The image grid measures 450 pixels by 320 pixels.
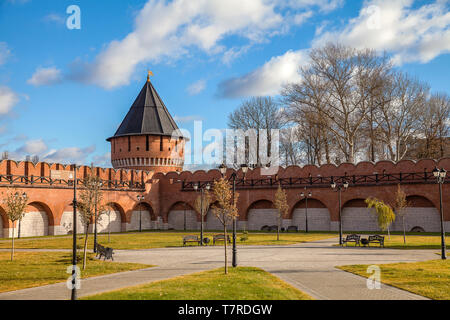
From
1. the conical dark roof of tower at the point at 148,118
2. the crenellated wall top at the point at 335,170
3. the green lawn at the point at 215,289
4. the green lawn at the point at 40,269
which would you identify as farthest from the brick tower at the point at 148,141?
the green lawn at the point at 215,289

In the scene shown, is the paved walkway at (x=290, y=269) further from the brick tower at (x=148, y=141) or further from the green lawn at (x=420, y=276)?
the brick tower at (x=148, y=141)

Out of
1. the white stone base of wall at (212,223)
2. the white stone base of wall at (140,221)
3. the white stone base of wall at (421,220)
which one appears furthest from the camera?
the white stone base of wall at (212,223)

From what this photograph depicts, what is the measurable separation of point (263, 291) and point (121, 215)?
29.6 m

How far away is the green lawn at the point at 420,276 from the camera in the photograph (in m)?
9.52

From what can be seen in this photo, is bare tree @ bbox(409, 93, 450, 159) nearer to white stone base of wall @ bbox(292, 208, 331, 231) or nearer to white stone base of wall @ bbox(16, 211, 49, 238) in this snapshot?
white stone base of wall @ bbox(292, 208, 331, 231)

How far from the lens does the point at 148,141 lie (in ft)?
143

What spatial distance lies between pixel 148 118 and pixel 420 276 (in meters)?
36.7

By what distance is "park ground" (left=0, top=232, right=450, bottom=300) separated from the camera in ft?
30.3

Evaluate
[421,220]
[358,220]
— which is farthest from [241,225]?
[421,220]

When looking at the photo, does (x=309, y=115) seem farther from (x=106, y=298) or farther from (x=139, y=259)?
(x=106, y=298)

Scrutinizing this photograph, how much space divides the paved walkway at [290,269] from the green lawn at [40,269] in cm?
75

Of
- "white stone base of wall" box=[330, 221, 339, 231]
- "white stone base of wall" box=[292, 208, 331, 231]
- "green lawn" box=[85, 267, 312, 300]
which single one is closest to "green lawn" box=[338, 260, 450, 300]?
"green lawn" box=[85, 267, 312, 300]

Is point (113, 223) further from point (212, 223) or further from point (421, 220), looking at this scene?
point (421, 220)

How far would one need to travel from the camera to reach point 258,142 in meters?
43.1
